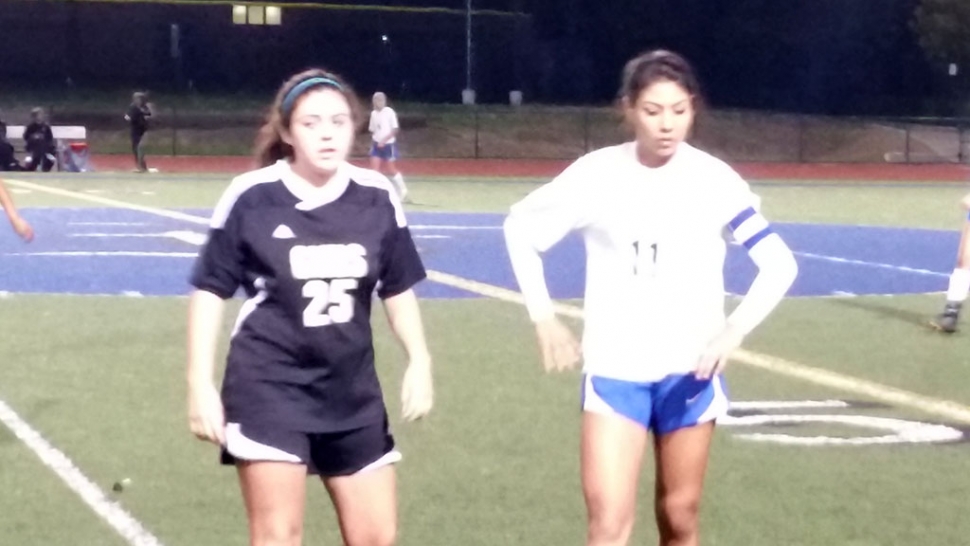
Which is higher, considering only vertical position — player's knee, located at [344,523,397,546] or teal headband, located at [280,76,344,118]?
teal headband, located at [280,76,344,118]

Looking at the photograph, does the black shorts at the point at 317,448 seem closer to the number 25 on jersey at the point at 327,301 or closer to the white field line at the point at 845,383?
the number 25 on jersey at the point at 327,301

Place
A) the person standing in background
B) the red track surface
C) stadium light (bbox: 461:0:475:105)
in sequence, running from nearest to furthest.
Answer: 1. the person standing in background
2. the red track surface
3. stadium light (bbox: 461:0:475:105)

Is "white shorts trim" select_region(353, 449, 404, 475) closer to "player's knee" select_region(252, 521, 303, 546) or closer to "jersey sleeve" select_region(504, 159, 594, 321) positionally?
"player's knee" select_region(252, 521, 303, 546)

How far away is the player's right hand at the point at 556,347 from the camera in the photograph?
5.62m

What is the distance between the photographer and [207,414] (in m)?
5.16

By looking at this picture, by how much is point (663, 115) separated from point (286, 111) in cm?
116

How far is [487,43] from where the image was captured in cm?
6588

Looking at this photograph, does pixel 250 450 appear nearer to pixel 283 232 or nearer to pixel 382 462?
pixel 382 462

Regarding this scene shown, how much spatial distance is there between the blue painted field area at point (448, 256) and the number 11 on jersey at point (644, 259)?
34.7ft

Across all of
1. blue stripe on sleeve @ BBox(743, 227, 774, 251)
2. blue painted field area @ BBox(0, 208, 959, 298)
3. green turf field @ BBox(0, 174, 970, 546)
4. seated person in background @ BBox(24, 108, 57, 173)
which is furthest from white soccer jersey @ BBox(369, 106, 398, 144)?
blue stripe on sleeve @ BBox(743, 227, 774, 251)

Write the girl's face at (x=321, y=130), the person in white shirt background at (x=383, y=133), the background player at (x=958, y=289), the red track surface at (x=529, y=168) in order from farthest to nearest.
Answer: the red track surface at (x=529, y=168)
the person in white shirt background at (x=383, y=133)
the background player at (x=958, y=289)
the girl's face at (x=321, y=130)

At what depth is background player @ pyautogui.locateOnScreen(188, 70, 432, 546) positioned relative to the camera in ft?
17.0

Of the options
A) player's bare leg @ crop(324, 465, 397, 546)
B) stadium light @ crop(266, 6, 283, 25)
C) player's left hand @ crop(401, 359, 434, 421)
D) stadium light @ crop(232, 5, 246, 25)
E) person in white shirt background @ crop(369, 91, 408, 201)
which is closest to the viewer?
player's bare leg @ crop(324, 465, 397, 546)

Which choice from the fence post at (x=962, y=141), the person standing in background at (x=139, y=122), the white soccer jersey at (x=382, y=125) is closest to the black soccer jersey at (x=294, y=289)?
the white soccer jersey at (x=382, y=125)
